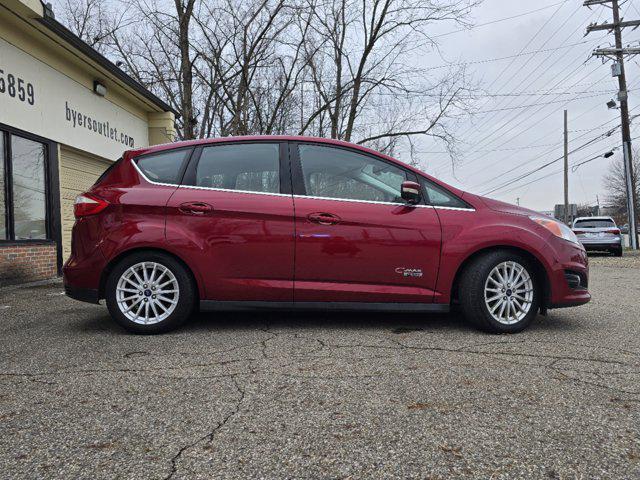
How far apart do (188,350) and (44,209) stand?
6682 mm

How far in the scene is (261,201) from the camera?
4.29 metres

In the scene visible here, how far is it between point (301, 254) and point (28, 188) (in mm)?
6424

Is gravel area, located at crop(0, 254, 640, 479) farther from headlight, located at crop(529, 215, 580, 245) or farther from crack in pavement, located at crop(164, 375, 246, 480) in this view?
headlight, located at crop(529, 215, 580, 245)

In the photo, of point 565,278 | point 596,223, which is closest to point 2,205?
point 565,278

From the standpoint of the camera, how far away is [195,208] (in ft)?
14.0

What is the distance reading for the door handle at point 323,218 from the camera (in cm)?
425

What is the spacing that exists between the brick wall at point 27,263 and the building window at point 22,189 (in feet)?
0.70

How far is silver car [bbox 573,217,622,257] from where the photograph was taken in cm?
1742

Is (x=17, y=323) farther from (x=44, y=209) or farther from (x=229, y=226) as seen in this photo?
(x=44, y=209)

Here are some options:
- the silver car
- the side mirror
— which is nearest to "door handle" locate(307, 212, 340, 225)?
the side mirror

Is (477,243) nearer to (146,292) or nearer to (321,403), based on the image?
(321,403)

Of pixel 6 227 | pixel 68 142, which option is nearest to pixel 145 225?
pixel 6 227

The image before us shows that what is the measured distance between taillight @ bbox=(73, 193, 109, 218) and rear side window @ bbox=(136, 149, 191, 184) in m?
0.45

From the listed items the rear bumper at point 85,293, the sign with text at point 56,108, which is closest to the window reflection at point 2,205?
the sign with text at point 56,108
